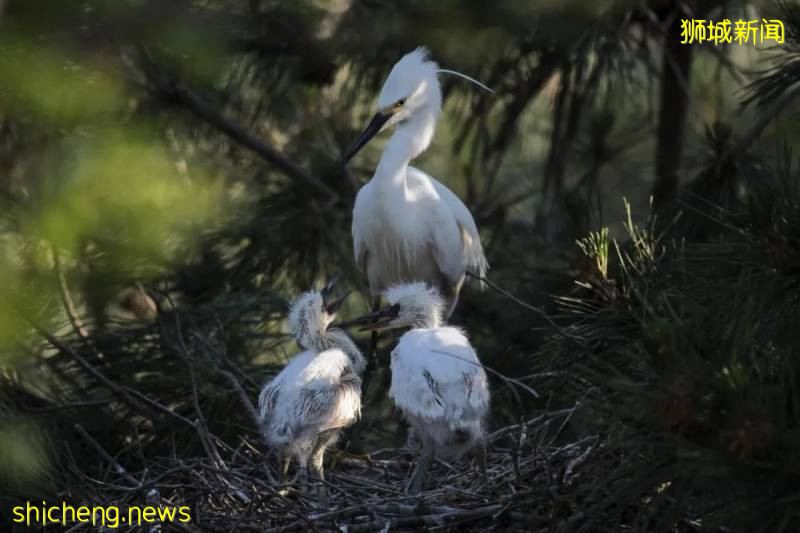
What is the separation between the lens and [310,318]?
294 cm

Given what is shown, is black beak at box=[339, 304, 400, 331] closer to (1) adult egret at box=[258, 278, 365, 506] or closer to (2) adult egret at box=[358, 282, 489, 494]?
(1) adult egret at box=[258, 278, 365, 506]

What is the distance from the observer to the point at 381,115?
343 centimetres

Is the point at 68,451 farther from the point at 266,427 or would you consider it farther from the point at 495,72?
the point at 495,72

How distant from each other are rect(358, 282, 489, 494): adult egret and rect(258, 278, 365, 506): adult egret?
0.53ft

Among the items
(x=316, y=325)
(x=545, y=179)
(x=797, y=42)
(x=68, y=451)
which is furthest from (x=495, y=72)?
(x=68, y=451)

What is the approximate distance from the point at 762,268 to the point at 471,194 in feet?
9.10

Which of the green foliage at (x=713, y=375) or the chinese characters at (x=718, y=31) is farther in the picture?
the chinese characters at (x=718, y=31)

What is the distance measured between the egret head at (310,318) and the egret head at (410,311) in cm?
14

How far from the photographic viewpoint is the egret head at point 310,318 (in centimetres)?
293

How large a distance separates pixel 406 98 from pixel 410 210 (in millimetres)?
322

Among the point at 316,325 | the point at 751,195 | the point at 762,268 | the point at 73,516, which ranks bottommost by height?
the point at 73,516

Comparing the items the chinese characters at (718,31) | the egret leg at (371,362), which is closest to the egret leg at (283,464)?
the egret leg at (371,362)

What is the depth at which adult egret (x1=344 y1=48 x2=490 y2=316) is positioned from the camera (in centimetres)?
344

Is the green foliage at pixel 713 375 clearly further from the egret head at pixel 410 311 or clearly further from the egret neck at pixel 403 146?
the egret neck at pixel 403 146
